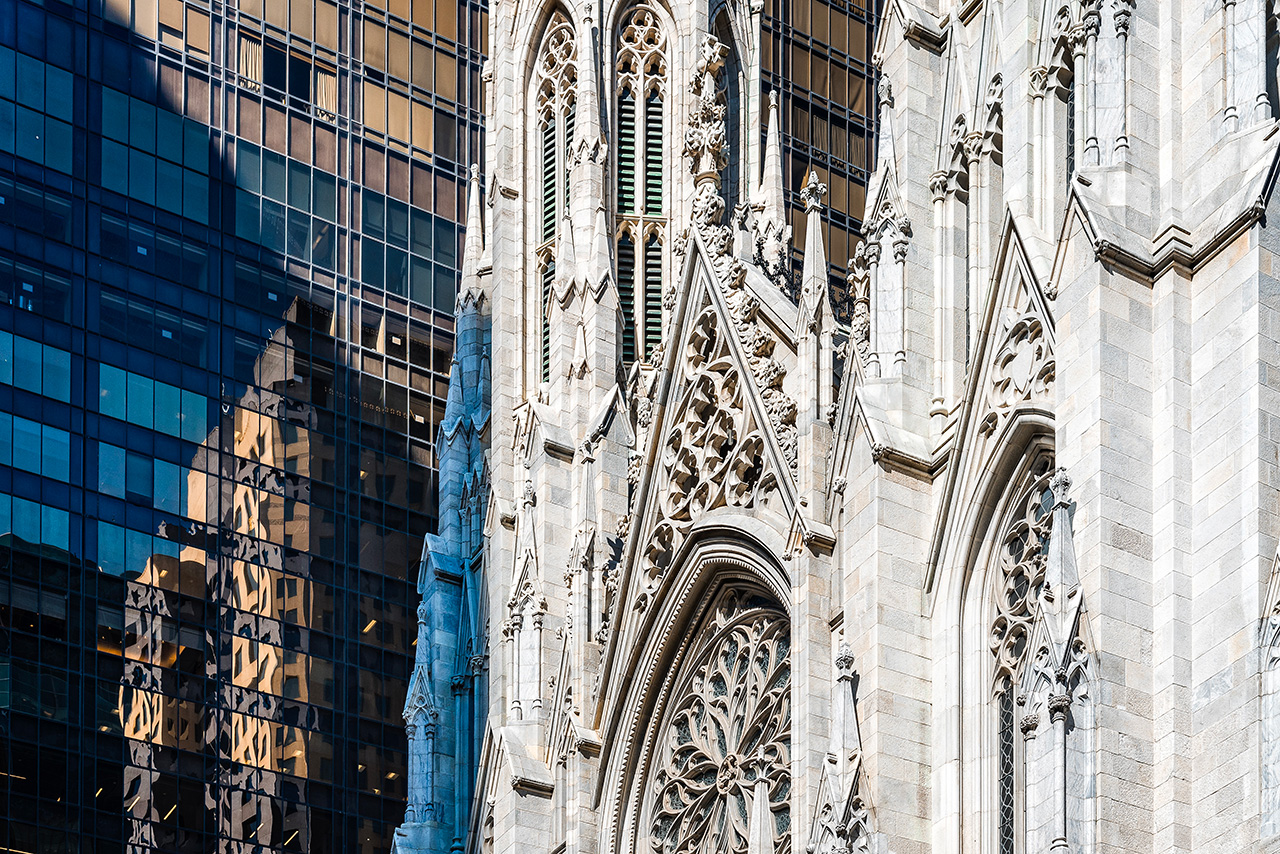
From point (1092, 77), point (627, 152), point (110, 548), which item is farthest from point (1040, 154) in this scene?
point (110, 548)

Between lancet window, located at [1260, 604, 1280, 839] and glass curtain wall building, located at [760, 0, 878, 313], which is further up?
glass curtain wall building, located at [760, 0, 878, 313]

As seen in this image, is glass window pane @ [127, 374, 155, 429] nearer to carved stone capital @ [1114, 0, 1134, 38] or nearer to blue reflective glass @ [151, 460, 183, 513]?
blue reflective glass @ [151, 460, 183, 513]

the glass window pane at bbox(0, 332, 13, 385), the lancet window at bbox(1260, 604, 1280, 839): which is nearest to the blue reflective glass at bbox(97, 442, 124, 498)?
the glass window pane at bbox(0, 332, 13, 385)

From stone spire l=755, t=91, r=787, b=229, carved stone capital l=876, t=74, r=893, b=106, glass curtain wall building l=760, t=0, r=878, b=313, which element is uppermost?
glass curtain wall building l=760, t=0, r=878, b=313

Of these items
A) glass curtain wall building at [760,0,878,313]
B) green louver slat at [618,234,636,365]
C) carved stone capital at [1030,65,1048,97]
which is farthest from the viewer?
glass curtain wall building at [760,0,878,313]

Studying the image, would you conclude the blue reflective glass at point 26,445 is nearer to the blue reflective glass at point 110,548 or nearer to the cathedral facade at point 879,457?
→ the blue reflective glass at point 110,548

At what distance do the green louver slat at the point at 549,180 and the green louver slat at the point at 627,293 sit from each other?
1.72 metres

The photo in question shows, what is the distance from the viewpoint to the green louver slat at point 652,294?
1741 inches

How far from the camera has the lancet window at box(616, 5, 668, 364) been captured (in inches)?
1743

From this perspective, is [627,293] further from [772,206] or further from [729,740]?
[729,740]

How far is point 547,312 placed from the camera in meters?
45.0

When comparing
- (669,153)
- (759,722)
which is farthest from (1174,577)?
(669,153)

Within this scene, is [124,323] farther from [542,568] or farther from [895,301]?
[895,301]

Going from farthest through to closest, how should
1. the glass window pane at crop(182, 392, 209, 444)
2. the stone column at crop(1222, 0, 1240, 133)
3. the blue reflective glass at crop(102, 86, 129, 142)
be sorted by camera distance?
1. the blue reflective glass at crop(102, 86, 129, 142)
2. the glass window pane at crop(182, 392, 209, 444)
3. the stone column at crop(1222, 0, 1240, 133)
